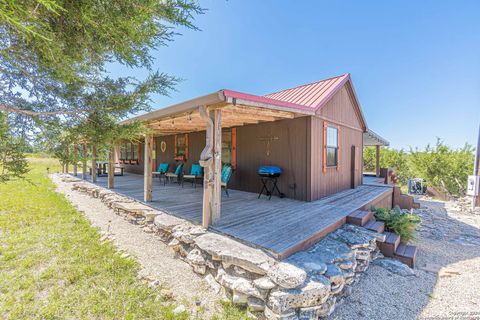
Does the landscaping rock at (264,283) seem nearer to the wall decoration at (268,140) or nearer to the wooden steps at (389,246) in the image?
the wooden steps at (389,246)

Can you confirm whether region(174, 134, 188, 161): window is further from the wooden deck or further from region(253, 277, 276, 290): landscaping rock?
region(253, 277, 276, 290): landscaping rock

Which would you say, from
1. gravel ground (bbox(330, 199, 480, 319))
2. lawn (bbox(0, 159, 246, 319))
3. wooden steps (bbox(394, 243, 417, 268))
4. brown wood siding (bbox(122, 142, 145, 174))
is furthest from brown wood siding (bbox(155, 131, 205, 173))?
gravel ground (bbox(330, 199, 480, 319))

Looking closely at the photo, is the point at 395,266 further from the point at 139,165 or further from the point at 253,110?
the point at 139,165

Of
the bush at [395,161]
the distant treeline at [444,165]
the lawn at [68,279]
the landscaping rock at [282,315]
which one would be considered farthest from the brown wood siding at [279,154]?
the bush at [395,161]

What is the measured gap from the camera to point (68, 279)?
8.63 ft

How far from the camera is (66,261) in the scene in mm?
3057

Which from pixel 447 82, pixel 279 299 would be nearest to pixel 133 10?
pixel 279 299

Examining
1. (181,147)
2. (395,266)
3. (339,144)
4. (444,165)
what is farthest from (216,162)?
(444,165)

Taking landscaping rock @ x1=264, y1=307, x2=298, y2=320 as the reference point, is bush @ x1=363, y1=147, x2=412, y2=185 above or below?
above

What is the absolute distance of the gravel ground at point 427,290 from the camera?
2350 mm

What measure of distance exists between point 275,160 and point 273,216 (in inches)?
85.6

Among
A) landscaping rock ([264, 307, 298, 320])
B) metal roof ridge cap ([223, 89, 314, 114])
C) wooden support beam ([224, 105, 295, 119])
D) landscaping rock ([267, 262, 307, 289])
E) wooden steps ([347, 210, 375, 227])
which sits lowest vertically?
landscaping rock ([264, 307, 298, 320])

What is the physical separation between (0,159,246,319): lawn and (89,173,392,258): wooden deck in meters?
1.00

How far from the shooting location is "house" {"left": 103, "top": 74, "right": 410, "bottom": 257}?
11.1 feet
